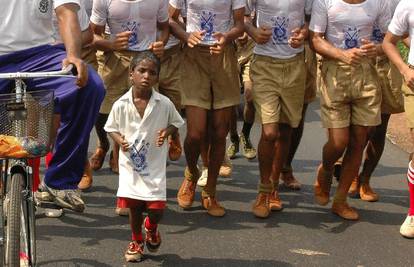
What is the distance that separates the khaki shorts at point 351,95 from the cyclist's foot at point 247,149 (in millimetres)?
2009

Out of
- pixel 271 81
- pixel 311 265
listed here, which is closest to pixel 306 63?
pixel 271 81

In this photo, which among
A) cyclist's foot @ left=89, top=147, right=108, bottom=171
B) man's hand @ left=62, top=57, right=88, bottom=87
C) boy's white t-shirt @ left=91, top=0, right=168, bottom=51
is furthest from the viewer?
cyclist's foot @ left=89, top=147, right=108, bottom=171

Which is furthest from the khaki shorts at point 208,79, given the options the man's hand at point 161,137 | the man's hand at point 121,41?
the man's hand at point 161,137

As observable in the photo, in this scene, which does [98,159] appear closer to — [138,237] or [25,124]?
[138,237]

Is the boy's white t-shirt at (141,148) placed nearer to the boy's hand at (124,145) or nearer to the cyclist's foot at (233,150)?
the boy's hand at (124,145)

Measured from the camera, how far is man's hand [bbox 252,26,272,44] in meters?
5.42

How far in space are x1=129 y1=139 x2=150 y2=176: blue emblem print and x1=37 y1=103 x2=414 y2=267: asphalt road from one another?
0.61 metres

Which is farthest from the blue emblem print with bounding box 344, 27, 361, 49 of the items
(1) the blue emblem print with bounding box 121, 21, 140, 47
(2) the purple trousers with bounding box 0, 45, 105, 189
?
(2) the purple trousers with bounding box 0, 45, 105, 189

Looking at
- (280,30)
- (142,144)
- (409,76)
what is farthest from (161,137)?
(409,76)

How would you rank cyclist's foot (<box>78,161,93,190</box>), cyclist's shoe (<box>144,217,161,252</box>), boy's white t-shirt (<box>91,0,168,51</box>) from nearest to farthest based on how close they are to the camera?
cyclist's shoe (<box>144,217,161,252</box>)
boy's white t-shirt (<box>91,0,168,51</box>)
cyclist's foot (<box>78,161,93,190</box>)

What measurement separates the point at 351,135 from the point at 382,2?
1047 mm

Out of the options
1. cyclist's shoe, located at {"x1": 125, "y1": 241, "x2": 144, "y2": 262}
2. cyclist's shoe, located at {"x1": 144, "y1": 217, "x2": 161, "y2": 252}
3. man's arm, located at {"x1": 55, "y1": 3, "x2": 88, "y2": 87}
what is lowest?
cyclist's shoe, located at {"x1": 125, "y1": 241, "x2": 144, "y2": 262}

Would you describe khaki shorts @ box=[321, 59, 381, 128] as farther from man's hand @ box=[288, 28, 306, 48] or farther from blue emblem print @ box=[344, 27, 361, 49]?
man's hand @ box=[288, 28, 306, 48]

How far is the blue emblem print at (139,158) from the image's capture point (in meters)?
4.60
